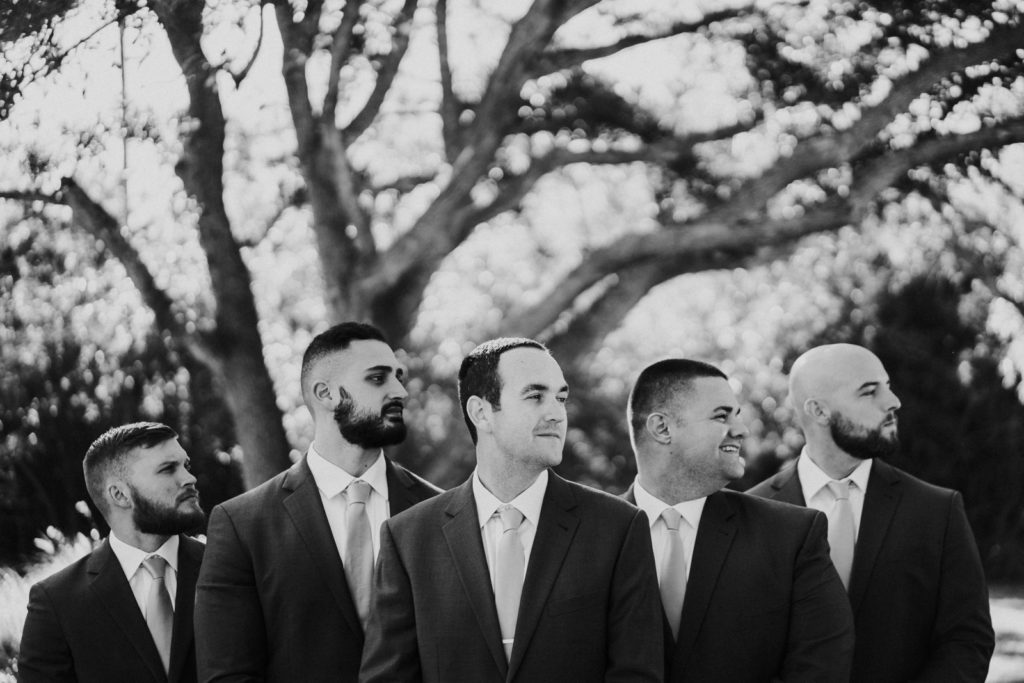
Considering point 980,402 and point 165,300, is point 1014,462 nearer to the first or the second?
point 980,402

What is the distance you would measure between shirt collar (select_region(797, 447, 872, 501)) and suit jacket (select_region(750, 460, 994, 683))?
114 millimetres

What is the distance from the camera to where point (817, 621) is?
4.76 meters

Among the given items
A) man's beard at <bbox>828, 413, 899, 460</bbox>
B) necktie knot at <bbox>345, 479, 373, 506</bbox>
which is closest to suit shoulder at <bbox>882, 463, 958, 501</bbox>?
man's beard at <bbox>828, 413, 899, 460</bbox>

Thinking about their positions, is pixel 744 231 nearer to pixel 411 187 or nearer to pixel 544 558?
pixel 411 187

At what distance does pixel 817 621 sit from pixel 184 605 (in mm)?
2504

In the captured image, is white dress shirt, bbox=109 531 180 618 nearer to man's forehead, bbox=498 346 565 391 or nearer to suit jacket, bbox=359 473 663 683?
suit jacket, bbox=359 473 663 683

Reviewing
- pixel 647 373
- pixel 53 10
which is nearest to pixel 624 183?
pixel 53 10

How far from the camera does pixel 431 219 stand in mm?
10758

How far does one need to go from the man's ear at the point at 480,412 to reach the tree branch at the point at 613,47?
254 inches

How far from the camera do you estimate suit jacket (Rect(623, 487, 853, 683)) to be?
475 centimetres

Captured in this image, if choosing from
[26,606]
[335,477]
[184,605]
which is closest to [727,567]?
[335,477]

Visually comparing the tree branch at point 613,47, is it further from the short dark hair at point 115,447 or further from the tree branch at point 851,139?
the short dark hair at point 115,447

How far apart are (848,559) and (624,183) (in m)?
11.3

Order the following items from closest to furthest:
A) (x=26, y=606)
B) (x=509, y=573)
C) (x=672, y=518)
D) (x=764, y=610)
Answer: (x=509, y=573) → (x=764, y=610) → (x=672, y=518) → (x=26, y=606)
